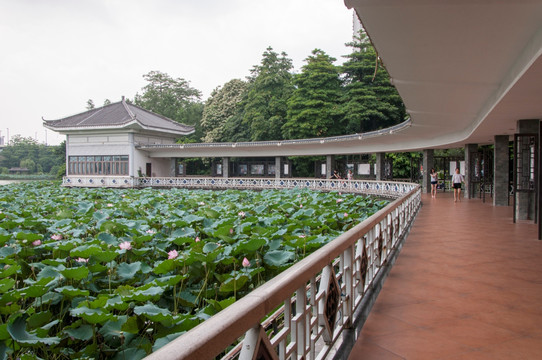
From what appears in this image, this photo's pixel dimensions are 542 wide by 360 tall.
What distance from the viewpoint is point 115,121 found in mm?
27672

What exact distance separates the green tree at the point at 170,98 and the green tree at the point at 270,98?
12.0m

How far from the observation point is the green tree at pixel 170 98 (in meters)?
41.8

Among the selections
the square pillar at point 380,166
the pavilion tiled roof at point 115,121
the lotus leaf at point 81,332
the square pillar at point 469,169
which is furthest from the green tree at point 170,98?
the lotus leaf at point 81,332

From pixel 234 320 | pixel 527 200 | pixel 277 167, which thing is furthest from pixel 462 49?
pixel 277 167

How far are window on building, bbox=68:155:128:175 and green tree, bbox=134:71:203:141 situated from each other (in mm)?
13979

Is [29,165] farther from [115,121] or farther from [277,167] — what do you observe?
[277,167]

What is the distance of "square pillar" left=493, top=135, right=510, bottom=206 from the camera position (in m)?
11.9

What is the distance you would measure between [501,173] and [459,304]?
10.0 meters

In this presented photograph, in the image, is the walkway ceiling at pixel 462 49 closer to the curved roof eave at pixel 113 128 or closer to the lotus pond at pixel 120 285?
the lotus pond at pixel 120 285

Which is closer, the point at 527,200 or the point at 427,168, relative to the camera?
the point at 527,200

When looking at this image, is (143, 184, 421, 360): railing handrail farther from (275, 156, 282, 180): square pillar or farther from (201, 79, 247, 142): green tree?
(201, 79, 247, 142): green tree

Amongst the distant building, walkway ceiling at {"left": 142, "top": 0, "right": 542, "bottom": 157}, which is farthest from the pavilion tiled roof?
walkway ceiling at {"left": 142, "top": 0, "right": 542, "bottom": 157}

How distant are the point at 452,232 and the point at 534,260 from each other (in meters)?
2.15

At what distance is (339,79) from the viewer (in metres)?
28.9
